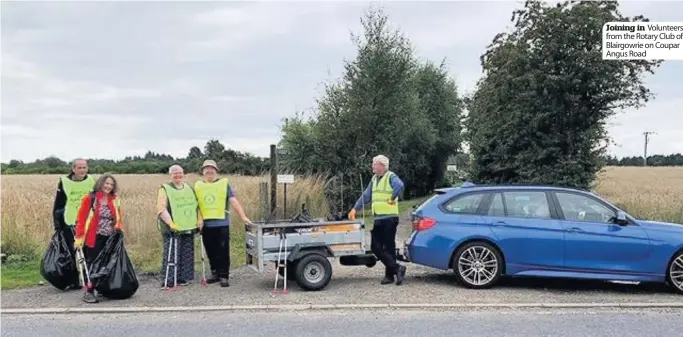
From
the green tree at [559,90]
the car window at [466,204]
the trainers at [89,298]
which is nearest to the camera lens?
the trainers at [89,298]

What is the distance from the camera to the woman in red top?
8453 mm

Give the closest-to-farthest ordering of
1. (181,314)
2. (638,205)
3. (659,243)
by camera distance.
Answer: (181,314) → (659,243) → (638,205)

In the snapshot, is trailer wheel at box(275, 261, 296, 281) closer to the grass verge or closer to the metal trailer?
the metal trailer

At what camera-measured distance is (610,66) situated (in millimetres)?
19391

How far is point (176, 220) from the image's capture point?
9234 mm

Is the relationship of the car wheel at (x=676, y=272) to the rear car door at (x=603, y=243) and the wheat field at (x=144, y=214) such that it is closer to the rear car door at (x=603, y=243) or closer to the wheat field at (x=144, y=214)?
the rear car door at (x=603, y=243)

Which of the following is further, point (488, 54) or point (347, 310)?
point (488, 54)

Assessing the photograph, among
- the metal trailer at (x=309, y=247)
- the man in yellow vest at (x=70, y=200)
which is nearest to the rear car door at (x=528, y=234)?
the metal trailer at (x=309, y=247)

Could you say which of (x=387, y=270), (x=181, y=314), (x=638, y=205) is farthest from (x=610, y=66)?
(x=181, y=314)

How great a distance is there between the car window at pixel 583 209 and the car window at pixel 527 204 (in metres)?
0.23

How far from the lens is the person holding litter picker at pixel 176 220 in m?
9.22

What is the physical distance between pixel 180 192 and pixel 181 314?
7.40 feet

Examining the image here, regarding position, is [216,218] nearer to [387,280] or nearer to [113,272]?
[113,272]

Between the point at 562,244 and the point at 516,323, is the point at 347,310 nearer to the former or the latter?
the point at 516,323
